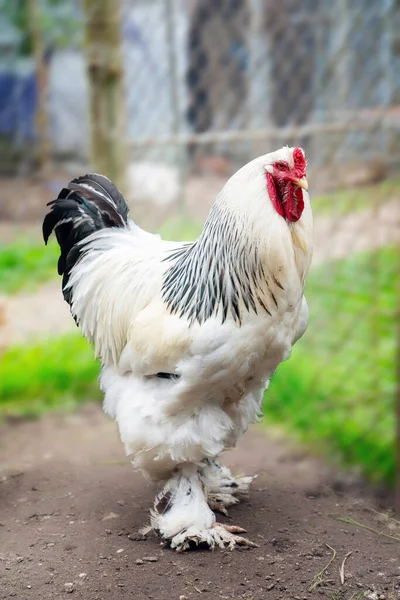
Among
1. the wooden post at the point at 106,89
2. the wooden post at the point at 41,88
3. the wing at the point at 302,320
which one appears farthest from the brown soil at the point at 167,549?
the wooden post at the point at 41,88

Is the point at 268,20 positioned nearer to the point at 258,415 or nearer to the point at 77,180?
the point at 77,180

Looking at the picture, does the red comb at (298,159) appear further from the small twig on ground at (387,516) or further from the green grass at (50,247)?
the green grass at (50,247)

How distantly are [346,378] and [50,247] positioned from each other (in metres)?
3.76

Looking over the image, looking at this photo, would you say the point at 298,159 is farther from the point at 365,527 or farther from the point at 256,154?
the point at 256,154

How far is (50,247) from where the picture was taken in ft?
23.5

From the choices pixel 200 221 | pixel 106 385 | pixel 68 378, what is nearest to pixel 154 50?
pixel 200 221

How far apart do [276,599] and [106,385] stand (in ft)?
3.37

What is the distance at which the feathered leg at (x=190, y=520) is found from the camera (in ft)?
8.75

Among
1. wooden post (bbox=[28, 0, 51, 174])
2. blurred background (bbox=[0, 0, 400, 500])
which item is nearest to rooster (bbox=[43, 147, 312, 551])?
blurred background (bbox=[0, 0, 400, 500])

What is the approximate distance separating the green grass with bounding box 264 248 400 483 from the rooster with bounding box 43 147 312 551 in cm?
115

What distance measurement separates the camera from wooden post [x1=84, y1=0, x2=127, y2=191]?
4.68 m

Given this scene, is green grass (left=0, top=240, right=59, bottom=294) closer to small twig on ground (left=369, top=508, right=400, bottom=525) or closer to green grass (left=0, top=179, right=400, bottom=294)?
green grass (left=0, top=179, right=400, bottom=294)

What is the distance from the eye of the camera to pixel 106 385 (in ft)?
9.48

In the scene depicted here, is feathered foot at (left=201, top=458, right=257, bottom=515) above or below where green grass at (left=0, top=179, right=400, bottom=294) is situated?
below
